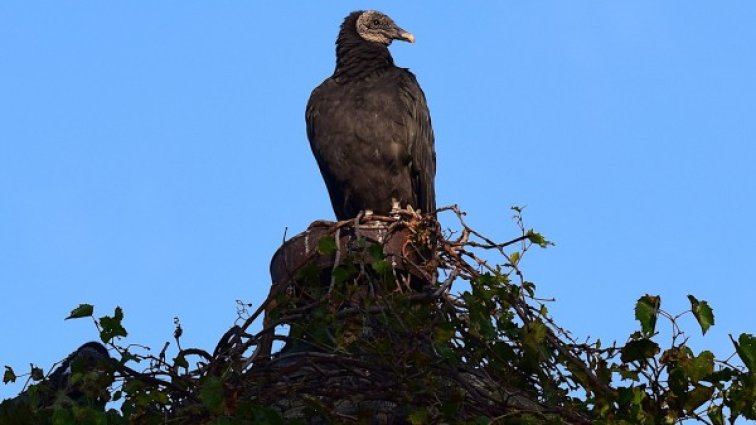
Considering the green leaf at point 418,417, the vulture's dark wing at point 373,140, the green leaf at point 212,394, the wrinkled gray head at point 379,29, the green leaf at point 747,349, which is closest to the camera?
the green leaf at point 212,394

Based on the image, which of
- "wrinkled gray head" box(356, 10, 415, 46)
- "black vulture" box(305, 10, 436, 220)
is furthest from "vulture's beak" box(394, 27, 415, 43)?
"black vulture" box(305, 10, 436, 220)

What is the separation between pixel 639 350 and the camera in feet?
15.1

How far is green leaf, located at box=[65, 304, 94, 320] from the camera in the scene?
4.53 m

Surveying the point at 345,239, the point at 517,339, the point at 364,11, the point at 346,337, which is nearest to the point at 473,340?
the point at 517,339

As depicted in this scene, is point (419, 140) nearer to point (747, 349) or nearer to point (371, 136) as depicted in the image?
point (371, 136)

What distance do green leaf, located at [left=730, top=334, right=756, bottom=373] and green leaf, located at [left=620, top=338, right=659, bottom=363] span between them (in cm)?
31

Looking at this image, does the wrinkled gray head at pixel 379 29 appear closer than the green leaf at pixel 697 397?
No

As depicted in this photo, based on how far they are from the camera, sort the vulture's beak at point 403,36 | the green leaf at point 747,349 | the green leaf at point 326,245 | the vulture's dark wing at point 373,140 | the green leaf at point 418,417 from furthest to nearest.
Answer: the vulture's beak at point 403,36
the vulture's dark wing at point 373,140
the green leaf at point 326,245
the green leaf at point 747,349
the green leaf at point 418,417

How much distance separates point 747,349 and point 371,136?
4283mm

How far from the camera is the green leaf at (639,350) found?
→ 15.0 ft

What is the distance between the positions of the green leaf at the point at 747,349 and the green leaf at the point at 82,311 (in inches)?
89.6

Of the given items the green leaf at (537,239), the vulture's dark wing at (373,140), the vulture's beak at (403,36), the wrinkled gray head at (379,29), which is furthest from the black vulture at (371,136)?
the green leaf at (537,239)

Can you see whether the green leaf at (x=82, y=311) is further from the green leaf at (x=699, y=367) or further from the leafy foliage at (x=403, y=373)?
the green leaf at (x=699, y=367)

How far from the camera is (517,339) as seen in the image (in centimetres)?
477
